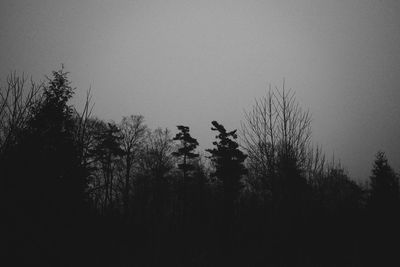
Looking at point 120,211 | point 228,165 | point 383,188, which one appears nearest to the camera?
point 120,211

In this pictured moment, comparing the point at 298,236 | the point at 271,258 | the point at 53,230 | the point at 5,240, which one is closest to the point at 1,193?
the point at 5,240

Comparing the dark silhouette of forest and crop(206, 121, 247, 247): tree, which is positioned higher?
crop(206, 121, 247, 247): tree

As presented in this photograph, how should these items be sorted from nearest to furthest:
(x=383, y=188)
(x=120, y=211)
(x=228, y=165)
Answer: (x=120, y=211) < (x=383, y=188) < (x=228, y=165)

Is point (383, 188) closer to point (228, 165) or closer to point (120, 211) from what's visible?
point (228, 165)

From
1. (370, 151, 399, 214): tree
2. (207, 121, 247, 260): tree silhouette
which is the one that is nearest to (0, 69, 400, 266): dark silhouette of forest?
(370, 151, 399, 214): tree

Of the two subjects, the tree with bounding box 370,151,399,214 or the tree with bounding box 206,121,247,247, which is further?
the tree with bounding box 206,121,247,247

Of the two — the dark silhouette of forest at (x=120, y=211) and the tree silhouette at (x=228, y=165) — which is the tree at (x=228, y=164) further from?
the dark silhouette of forest at (x=120, y=211)

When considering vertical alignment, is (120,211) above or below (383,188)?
below

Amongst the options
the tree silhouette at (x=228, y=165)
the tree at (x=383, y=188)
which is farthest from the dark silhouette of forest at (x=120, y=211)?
the tree silhouette at (x=228, y=165)

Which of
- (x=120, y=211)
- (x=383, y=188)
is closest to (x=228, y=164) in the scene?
(x=383, y=188)

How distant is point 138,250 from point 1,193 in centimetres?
880

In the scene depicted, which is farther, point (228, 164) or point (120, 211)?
point (228, 164)

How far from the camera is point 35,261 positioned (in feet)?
10.4

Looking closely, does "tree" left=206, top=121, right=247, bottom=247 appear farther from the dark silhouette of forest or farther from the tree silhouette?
the dark silhouette of forest
